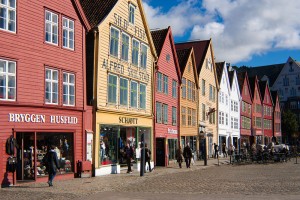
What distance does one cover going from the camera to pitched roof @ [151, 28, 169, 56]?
35.3 m

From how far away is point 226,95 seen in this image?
5522 cm

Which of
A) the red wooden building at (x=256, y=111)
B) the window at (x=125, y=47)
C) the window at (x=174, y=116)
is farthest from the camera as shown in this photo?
the red wooden building at (x=256, y=111)

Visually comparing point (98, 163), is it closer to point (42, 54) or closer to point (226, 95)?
point (42, 54)

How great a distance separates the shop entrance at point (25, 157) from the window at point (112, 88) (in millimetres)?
6999

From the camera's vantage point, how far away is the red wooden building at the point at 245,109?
62250 millimetres

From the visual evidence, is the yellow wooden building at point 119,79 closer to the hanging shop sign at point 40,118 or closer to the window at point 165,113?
the hanging shop sign at point 40,118

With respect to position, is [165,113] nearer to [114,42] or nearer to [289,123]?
[114,42]

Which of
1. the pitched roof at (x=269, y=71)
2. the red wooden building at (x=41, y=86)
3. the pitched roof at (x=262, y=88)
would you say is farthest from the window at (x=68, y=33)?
the pitched roof at (x=269, y=71)

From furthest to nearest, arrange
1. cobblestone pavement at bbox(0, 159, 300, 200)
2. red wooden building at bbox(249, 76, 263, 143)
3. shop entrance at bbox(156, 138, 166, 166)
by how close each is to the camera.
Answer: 1. red wooden building at bbox(249, 76, 263, 143)
2. shop entrance at bbox(156, 138, 166, 166)
3. cobblestone pavement at bbox(0, 159, 300, 200)

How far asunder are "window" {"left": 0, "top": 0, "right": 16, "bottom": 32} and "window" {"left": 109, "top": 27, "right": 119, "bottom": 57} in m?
8.10

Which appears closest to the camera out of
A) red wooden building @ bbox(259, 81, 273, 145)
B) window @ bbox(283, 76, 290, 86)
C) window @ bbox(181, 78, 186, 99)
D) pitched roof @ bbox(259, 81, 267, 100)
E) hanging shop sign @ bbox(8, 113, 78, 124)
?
hanging shop sign @ bbox(8, 113, 78, 124)

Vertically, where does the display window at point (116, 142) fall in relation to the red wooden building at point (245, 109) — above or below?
below

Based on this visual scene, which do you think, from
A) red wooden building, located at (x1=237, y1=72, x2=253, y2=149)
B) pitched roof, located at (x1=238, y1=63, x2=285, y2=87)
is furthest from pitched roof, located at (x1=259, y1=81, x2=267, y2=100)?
pitched roof, located at (x1=238, y1=63, x2=285, y2=87)

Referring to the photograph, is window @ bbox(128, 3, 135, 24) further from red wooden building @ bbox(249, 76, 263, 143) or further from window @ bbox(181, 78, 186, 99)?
red wooden building @ bbox(249, 76, 263, 143)
